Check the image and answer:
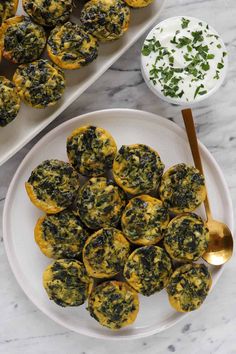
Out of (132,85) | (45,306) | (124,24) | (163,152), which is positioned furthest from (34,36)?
(45,306)

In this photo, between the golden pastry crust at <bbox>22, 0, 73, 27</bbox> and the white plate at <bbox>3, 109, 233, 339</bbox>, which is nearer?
the golden pastry crust at <bbox>22, 0, 73, 27</bbox>

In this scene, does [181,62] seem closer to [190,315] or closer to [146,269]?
[146,269]

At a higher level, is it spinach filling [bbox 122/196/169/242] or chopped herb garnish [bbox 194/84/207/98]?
chopped herb garnish [bbox 194/84/207/98]

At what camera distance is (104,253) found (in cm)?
221

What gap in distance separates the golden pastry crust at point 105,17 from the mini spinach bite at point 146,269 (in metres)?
0.89

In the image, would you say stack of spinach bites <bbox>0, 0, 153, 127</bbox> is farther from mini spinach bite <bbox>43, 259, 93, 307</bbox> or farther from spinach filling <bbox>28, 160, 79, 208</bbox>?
mini spinach bite <bbox>43, 259, 93, 307</bbox>

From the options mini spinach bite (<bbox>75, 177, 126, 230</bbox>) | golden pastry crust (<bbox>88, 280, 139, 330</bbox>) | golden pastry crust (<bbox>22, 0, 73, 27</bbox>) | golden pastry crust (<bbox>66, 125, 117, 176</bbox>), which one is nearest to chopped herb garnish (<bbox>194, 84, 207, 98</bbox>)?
golden pastry crust (<bbox>66, 125, 117, 176</bbox>)

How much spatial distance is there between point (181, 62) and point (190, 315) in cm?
115

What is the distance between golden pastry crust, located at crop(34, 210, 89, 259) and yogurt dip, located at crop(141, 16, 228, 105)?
2.13ft

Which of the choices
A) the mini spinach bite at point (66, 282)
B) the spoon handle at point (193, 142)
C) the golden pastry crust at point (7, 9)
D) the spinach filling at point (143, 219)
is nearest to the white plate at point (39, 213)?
the spoon handle at point (193, 142)

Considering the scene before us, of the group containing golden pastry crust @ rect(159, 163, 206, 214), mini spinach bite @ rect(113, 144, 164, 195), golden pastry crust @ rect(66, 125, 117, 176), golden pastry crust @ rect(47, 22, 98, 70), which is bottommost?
golden pastry crust @ rect(159, 163, 206, 214)

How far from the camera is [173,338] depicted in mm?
2551

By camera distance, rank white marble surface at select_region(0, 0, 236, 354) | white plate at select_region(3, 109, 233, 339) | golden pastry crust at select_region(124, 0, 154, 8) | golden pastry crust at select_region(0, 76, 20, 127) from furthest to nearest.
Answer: white marble surface at select_region(0, 0, 236, 354)
white plate at select_region(3, 109, 233, 339)
golden pastry crust at select_region(124, 0, 154, 8)
golden pastry crust at select_region(0, 76, 20, 127)

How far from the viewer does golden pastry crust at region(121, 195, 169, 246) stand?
221 centimetres
